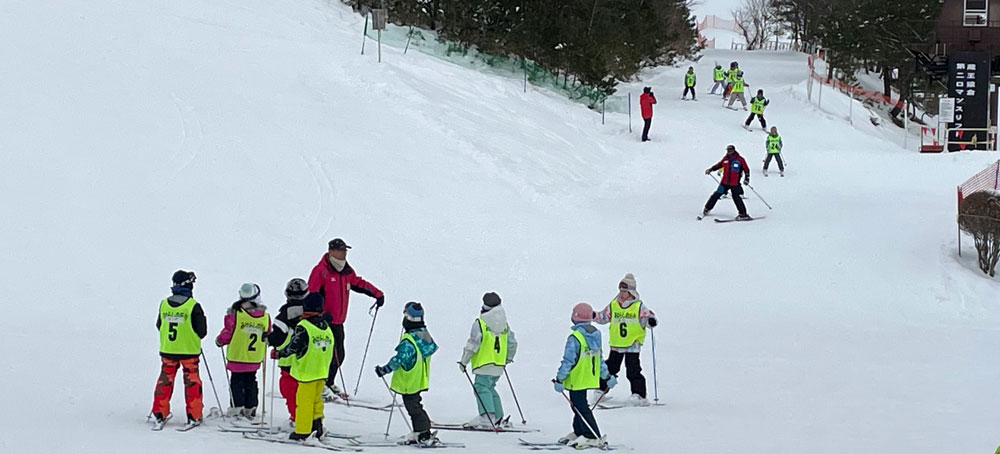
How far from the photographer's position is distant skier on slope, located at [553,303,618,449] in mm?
8328

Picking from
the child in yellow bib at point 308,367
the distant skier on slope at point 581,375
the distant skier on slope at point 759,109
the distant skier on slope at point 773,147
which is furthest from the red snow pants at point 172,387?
the distant skier on slope at point 759,109

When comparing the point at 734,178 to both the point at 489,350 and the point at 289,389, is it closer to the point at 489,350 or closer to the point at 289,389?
the point at 489,350

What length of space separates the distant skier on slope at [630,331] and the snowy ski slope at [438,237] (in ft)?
1.33

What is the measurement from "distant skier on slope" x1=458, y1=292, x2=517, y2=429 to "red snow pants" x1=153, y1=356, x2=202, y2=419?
77.9 inches

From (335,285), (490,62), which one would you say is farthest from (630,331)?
(490,62)

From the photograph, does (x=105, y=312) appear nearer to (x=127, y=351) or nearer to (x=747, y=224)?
(x=127, y=351)

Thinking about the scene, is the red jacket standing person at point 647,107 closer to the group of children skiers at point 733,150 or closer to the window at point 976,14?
the group of children skiers at point 733,150

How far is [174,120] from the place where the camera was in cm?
1788

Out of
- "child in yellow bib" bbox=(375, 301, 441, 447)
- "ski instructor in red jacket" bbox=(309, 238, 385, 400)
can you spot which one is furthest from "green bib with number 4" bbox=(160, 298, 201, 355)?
"child in yellow bib" bbox=(375, 301, 441, 447)

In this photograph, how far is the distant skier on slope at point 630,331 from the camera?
401 inches

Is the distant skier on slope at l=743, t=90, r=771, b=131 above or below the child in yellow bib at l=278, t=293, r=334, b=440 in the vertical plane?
above

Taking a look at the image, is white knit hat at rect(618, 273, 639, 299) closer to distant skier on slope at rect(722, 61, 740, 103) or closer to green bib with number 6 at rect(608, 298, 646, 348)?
green bib with number 6 at rect(608, 298, 646, 348)

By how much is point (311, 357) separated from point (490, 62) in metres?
21.6

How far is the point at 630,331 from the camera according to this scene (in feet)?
33.5
